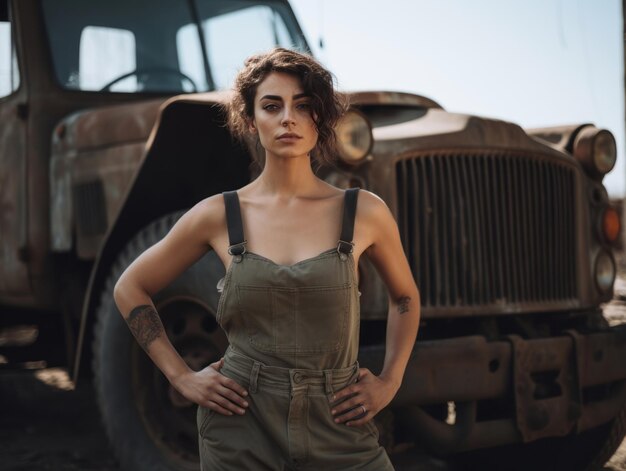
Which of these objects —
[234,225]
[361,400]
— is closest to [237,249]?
Answer: [234,225]

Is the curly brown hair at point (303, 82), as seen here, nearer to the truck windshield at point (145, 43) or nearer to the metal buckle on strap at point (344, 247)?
the metal buckle on strap at point (344, 247)

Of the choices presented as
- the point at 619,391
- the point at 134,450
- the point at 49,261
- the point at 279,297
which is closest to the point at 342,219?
the point at 279,297

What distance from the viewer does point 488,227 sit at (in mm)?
3441

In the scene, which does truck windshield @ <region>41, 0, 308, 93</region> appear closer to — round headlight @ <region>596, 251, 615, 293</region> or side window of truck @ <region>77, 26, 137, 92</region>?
side window of truck @ <region>77, 26, 137, 92</region>

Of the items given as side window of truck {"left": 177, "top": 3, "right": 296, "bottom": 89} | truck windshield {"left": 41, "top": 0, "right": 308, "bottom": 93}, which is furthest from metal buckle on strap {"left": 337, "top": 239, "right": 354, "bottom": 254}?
side window of truck {"left": 177, "top": 3, "right": 296, "bottom": 89}

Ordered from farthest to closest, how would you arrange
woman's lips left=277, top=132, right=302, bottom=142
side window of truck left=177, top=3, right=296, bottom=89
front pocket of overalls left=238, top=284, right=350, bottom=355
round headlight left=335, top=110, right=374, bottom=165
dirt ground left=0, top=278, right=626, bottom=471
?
side window of truck left=177, top=3, right=296, bottom=89
dirt ground left=0, top=278, right=626, bottom=471
round headlight left=335, top=110, right=374, bottom=165
woman's lips left=277, top=132, right=302, bottom=142
front pocket of overalls left=238, top=284, right=350, bottom=355

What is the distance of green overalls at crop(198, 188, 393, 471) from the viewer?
1.87 metres

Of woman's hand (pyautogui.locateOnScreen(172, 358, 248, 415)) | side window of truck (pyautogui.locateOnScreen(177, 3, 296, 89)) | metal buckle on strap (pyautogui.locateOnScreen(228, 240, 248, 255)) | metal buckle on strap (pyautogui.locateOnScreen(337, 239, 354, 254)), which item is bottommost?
woman's hand (pyautogui.locateOnScreen(172, 358, 248, 415))

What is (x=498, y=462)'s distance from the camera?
4.11 meters

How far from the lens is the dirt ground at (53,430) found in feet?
14.0

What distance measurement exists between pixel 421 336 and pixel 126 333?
1083mm

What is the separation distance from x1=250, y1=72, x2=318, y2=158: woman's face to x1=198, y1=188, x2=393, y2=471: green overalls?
20 centimetres

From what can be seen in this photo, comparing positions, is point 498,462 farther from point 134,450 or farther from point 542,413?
point 134,450

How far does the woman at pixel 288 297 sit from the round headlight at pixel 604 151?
2070 mm
